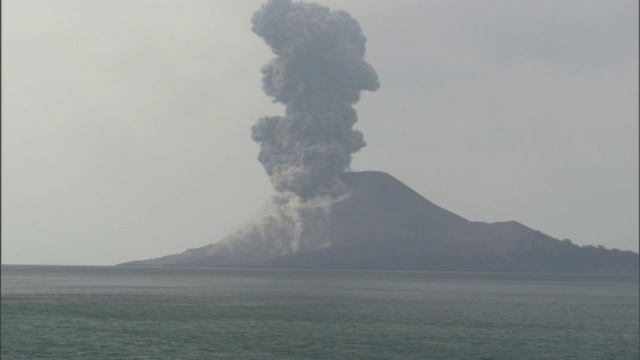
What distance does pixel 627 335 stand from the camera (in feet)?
265

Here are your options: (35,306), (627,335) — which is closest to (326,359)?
(627,335)

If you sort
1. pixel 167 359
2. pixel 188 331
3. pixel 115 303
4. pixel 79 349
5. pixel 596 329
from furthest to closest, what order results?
pixel 115 303
pixel 596 329
pixel 188 331
pixel 79 349
pixel 167 359

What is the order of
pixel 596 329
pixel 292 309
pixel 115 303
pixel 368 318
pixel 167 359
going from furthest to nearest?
pixel 115 303
pixel 292 309
pixel 368 318
pixel 596 329
pixel 167 359

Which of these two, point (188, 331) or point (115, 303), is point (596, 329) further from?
point (115, 303)

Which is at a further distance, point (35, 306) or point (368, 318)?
point (35, 306)

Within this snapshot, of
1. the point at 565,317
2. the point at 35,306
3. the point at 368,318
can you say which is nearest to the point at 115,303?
the point at 35,306

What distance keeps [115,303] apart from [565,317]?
5002 cm

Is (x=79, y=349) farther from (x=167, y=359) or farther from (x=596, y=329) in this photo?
(x=596, y=329)

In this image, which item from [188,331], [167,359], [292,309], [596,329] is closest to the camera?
[167,359]

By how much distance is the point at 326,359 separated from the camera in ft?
196

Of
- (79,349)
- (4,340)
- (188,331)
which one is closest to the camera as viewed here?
(79,349)

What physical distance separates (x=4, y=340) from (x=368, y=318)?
122 feet

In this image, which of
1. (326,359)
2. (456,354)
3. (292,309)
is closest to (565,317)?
(292,309)

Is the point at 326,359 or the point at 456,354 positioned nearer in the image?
the point at 326,359
